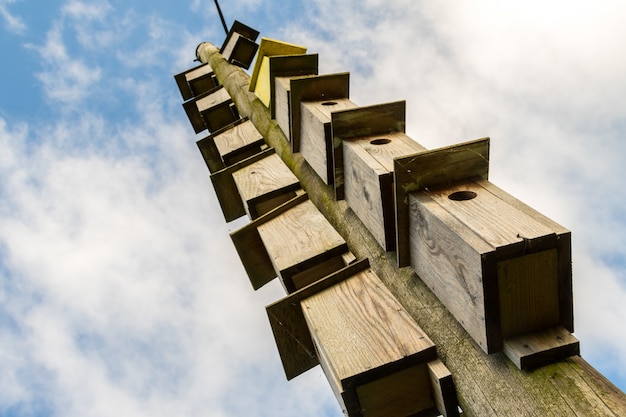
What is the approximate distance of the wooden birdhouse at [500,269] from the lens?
1209 millimetres

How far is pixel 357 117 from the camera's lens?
2.07m

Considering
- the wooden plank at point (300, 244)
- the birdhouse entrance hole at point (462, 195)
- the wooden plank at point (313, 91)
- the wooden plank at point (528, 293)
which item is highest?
the wooden plank at point (313, 91)

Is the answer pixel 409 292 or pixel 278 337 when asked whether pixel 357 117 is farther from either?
pixel 278 337

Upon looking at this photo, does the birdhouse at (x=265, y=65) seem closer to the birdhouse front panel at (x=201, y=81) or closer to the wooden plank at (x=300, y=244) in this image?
the wooden plank at (x=300, y=244)

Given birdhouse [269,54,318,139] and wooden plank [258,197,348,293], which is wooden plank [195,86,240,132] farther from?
wooden plank [258,197,348,293]

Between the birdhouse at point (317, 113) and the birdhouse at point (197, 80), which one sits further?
the birdhouse at point (197, 80)

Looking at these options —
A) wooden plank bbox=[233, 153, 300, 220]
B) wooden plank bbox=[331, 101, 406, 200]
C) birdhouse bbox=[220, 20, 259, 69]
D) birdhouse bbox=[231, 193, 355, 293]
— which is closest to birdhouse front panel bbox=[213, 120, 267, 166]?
wooden plank bbox=[233, 153, 300, 220]

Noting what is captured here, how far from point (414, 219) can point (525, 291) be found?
0.40m

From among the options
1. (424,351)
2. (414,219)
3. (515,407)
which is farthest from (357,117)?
(515,407)

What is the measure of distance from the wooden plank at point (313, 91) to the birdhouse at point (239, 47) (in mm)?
3411

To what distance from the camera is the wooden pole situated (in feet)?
3.76

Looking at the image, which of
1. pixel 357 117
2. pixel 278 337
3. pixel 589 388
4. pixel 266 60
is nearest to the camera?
pixel 589 388

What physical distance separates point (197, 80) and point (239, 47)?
26.3 inches

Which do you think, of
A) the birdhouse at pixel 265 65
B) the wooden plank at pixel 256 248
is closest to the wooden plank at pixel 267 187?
the wooden plank at pixel 256 248
